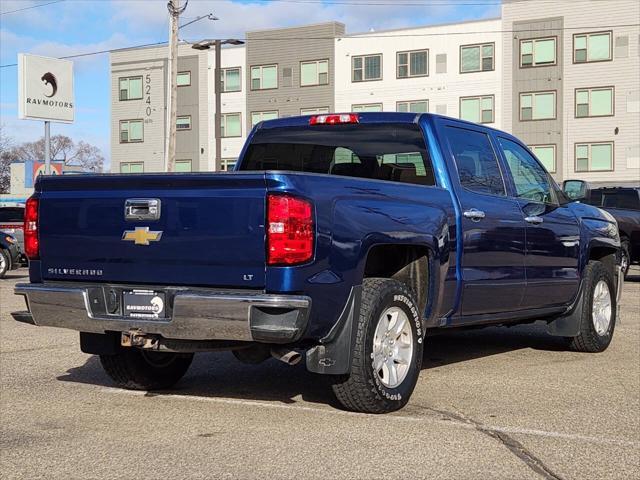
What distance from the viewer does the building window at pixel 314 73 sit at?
49938mm

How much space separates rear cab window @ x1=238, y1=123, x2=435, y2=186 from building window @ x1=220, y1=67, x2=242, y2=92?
150 feet

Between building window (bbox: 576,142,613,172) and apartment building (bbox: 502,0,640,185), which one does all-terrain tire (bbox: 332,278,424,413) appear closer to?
apartment building (bbox: 502,0,640,185)

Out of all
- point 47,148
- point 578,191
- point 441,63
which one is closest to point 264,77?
point 441,63

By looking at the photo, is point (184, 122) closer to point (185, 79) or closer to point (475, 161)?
point (185, 79)

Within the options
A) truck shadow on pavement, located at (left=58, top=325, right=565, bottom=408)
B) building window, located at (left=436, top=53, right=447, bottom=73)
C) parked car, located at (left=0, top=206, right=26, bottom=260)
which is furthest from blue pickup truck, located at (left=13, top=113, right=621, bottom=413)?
building window, located at (left=436, top=53, right=447, bottom=73)

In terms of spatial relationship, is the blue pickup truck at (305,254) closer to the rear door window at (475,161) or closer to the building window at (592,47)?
the rear door window at (475,161)

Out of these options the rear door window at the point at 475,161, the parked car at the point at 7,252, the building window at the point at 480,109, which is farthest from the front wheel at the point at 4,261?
the building window at the point at 480,109

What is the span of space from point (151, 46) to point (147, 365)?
5084cm

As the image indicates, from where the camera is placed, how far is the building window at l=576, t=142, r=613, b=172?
43.9 meters

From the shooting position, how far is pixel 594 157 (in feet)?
145

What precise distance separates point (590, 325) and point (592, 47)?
38.6 m

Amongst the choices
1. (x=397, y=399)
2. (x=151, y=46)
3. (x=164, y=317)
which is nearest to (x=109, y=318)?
(x=164, y=317)

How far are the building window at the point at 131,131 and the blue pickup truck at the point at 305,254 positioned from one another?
163ft

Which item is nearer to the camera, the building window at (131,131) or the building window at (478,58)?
the building window at (478,58)
